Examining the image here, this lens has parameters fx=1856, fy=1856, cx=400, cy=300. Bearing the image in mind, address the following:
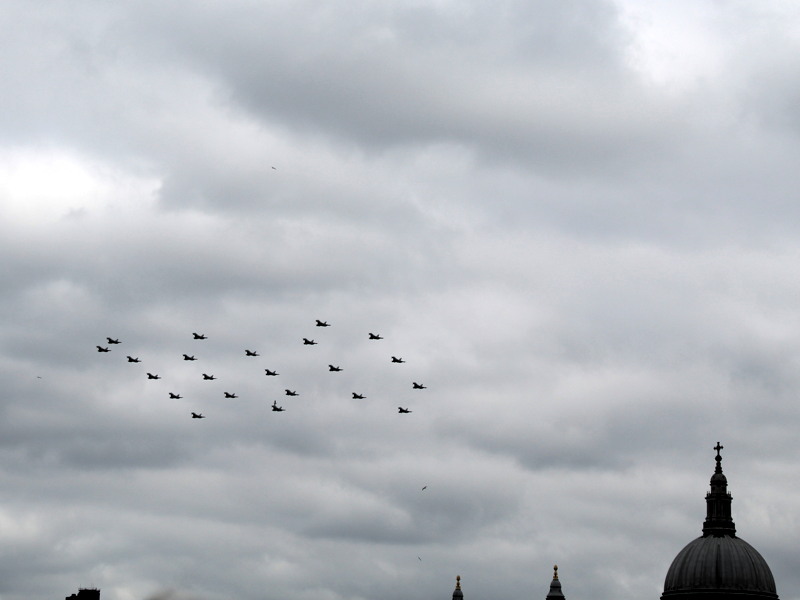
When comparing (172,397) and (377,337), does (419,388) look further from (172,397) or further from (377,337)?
(172,397)

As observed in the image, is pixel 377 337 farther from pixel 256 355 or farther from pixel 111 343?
pixel 111 343

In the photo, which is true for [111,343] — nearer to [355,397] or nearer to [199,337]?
[199,337]

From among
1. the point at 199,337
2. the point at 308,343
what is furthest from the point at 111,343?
the point at 308,343

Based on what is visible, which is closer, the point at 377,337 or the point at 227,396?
the point at 377,337

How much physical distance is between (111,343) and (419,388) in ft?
98.7

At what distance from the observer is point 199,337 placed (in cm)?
17712

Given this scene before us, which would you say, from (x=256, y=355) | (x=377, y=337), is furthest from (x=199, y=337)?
(x=377, y=337)

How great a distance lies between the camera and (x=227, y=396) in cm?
18438

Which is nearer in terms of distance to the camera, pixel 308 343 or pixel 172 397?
pixel 308 343

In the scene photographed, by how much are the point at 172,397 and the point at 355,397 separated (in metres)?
19.6

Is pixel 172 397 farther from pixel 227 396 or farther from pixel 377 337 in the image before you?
pixel 377 337

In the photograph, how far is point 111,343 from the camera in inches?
7037

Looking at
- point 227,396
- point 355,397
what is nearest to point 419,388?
point 355,397

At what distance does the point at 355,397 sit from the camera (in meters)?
177
